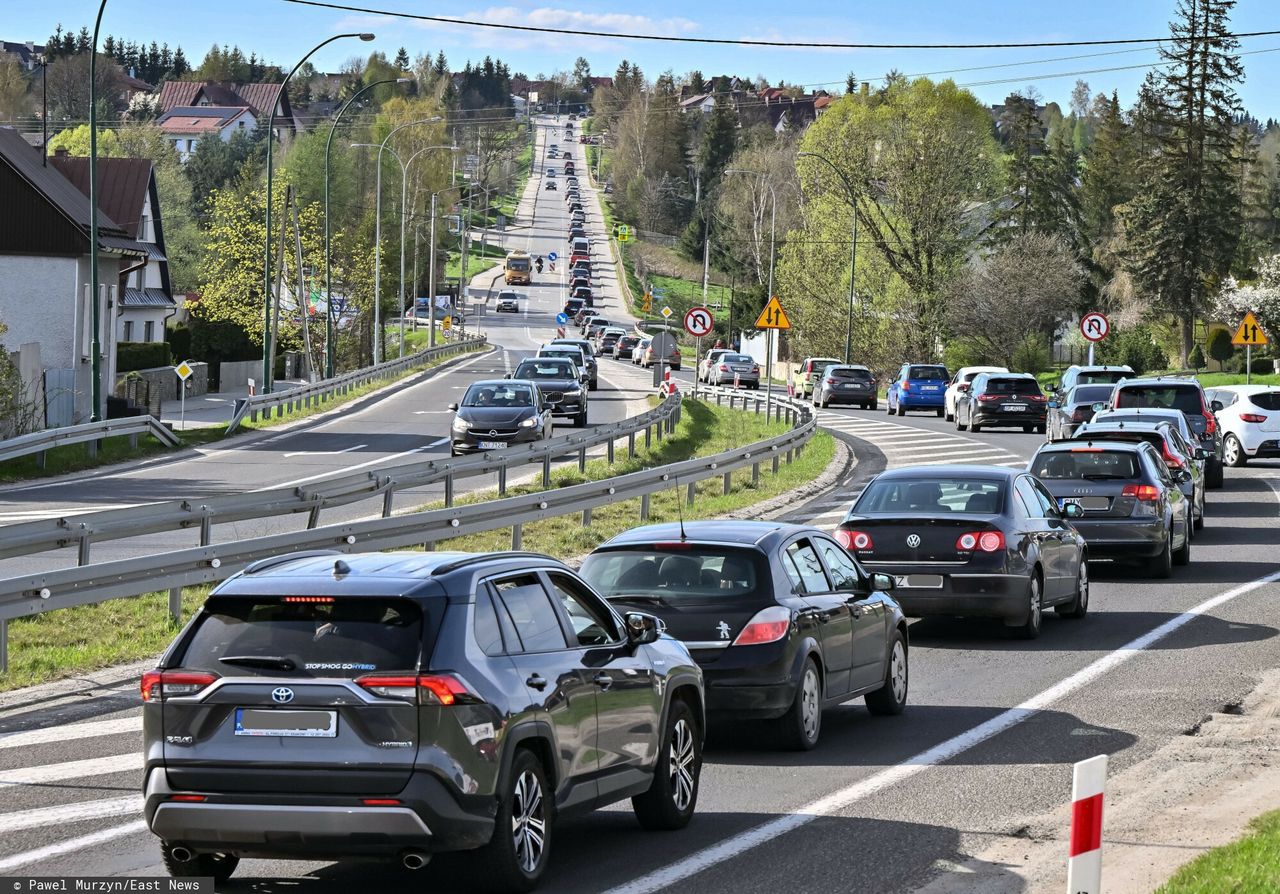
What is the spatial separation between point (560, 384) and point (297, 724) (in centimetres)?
3802

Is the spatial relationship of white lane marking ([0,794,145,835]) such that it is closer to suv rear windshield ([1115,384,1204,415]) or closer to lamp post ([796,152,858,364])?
suv rear windshield ([1115,384,1204,415])

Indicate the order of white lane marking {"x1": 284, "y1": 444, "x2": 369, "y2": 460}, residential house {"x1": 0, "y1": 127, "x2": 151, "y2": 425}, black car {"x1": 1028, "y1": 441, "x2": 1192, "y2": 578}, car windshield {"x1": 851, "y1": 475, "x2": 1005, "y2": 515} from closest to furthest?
car windshield {"x1": 851, "y1": 475, "x2": 1005, "y2": 515}, black car {"x1": 1028, "y1": 441, "x2": 1192, "y2": 578}, white lane marking {"x1": 284, "y1": 444, "x2": 369, "y2": 460}, residential house {"x1": 0, "y1": 127, "x2": 151, "y2": 425}

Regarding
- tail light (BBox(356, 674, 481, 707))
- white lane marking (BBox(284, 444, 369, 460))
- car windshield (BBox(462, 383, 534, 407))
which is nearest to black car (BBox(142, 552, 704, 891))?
tail light (BBox(356, 674, 481, 707))

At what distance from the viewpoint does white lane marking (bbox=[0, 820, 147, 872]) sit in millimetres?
8047

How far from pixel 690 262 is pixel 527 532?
161 metres

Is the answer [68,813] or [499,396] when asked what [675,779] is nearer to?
[68,813]

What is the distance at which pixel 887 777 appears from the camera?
10.4 metres

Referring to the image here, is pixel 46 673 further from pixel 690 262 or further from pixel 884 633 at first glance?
pixel 690 262

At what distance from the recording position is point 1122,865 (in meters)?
7.98

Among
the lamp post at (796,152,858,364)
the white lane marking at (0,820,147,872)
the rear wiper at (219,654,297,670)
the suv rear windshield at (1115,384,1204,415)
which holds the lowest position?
the white lane marking at (0,820,147,872)

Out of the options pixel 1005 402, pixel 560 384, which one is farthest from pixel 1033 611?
pixel 1005 402

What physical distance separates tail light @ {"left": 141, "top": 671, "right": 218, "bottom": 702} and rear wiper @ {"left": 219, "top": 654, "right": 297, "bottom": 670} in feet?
0.30

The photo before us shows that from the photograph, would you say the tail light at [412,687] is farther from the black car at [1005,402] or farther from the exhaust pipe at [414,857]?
the black car at [1005,402]

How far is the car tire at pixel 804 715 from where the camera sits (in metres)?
11.0
